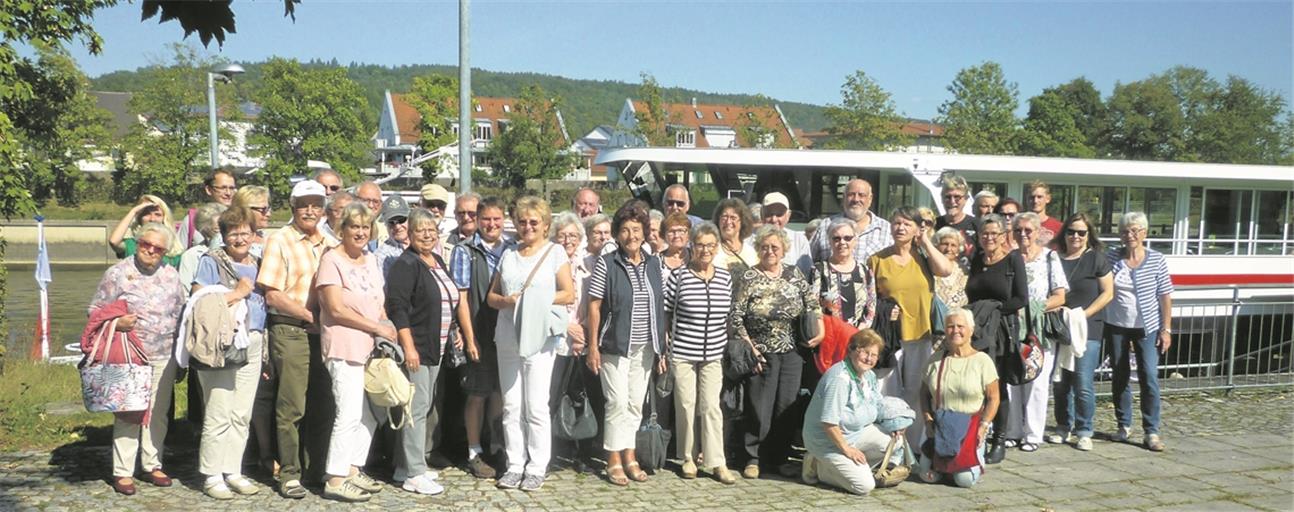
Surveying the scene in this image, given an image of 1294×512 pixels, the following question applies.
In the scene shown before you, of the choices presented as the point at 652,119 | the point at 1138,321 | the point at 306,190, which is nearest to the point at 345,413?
the point at 306,190

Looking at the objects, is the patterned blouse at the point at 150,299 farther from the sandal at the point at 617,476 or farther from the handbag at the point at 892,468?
the handbag at the point at 892,468

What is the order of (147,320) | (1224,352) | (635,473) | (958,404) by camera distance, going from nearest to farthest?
(147,320) → (635,473) → (958,404) → (1224,352)

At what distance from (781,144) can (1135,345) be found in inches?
1699

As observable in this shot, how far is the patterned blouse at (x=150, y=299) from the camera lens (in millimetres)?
5684

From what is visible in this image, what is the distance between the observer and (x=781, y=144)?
5050cm

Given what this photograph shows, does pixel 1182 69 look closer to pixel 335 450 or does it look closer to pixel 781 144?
pixel 781 144

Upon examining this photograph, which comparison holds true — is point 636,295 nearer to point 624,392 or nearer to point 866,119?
point 624,392

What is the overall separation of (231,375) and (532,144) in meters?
49.4

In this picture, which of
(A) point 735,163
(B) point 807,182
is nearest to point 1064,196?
(B) point 807,182

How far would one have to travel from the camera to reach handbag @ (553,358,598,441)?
6480 millimetres

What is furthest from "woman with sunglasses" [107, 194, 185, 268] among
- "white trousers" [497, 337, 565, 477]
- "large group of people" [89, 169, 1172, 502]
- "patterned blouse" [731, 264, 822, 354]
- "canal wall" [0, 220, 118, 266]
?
"canal wall" [0, 220, 118, 266]

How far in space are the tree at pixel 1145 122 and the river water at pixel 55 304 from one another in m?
54.9

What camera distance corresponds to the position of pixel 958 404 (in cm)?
659

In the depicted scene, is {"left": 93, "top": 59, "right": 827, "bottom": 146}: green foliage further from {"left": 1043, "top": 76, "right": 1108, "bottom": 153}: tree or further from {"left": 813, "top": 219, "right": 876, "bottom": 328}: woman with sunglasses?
{"left": 813, "top": 219, "right": 876, "bottom": 328}: woman with sunglasses
